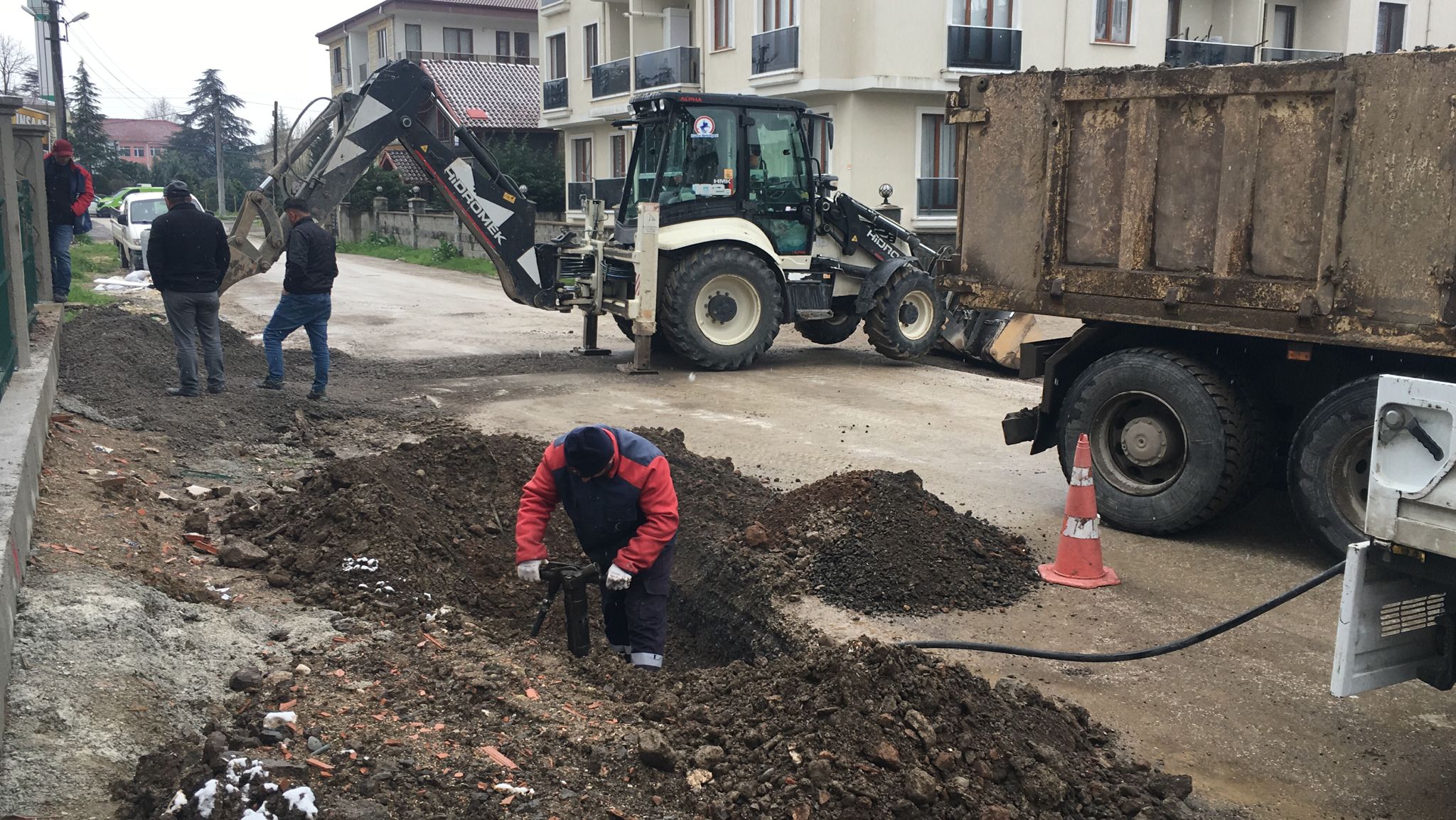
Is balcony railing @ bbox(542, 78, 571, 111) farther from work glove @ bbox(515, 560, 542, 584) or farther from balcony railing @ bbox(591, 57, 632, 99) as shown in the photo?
work glove @ bbox(515, 560, 542, 584)

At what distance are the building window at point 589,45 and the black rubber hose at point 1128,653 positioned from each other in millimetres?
33135

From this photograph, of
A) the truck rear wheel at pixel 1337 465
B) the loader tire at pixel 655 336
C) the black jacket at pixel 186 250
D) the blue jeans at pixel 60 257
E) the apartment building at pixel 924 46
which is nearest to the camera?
the truck rear wheel at pixel 1337 465

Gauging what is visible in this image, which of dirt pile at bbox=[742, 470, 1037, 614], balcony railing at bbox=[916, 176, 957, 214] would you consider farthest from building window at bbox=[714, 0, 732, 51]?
dirt pile at bbox=[742, 470, 1037, 614]

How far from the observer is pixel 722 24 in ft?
95.7

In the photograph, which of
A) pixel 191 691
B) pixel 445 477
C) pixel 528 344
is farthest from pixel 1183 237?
pixel 528 344

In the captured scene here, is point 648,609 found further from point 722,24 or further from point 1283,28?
point 1283,28

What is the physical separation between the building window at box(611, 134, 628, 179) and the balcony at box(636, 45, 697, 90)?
2926 millimetres

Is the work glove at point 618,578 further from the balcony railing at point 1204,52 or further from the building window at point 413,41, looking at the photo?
the building window at point 413,41

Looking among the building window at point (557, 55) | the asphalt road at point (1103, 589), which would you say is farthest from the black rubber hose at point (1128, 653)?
the building window at point (557, 55)

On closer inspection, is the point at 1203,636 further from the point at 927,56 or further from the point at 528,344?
the point at 927,56

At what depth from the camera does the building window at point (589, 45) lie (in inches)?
1439

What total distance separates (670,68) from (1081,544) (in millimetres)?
26125

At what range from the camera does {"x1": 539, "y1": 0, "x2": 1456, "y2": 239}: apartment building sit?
24.7m

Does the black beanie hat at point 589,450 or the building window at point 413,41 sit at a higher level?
the building window at point 413,41
